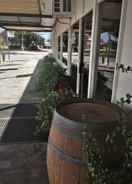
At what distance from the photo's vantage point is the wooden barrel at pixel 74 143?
1199 mm

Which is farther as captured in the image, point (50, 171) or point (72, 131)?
point (50, 171)

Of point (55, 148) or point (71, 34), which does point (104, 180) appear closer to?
point (55, 148)

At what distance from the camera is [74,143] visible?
4.00 ft

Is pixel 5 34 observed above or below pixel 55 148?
above


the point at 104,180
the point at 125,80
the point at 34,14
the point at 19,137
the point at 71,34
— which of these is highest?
the point at 34,14

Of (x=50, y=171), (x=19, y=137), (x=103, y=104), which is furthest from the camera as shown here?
(x=19, y=137)

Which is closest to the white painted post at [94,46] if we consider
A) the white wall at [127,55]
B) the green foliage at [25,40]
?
the white wall at [127,55]

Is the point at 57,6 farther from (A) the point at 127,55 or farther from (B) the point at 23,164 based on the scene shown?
(B) the point at 23,164

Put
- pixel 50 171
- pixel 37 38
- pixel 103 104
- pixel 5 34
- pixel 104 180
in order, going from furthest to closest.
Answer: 1. pixel 37 38
2. pixel 5 34
3. pixel 103 104
4. pixel 50 171
5. pixel 104 180

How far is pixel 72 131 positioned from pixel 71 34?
3.99 m

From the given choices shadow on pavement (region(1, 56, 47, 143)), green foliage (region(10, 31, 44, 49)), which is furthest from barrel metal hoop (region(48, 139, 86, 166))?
green foliage (region(10, 31, 44, 49))

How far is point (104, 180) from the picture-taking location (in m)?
1.14

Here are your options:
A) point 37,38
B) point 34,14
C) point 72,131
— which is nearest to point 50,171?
point 72,131

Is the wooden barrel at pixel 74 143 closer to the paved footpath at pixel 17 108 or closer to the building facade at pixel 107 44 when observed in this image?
the building facade at pixel 107 44
